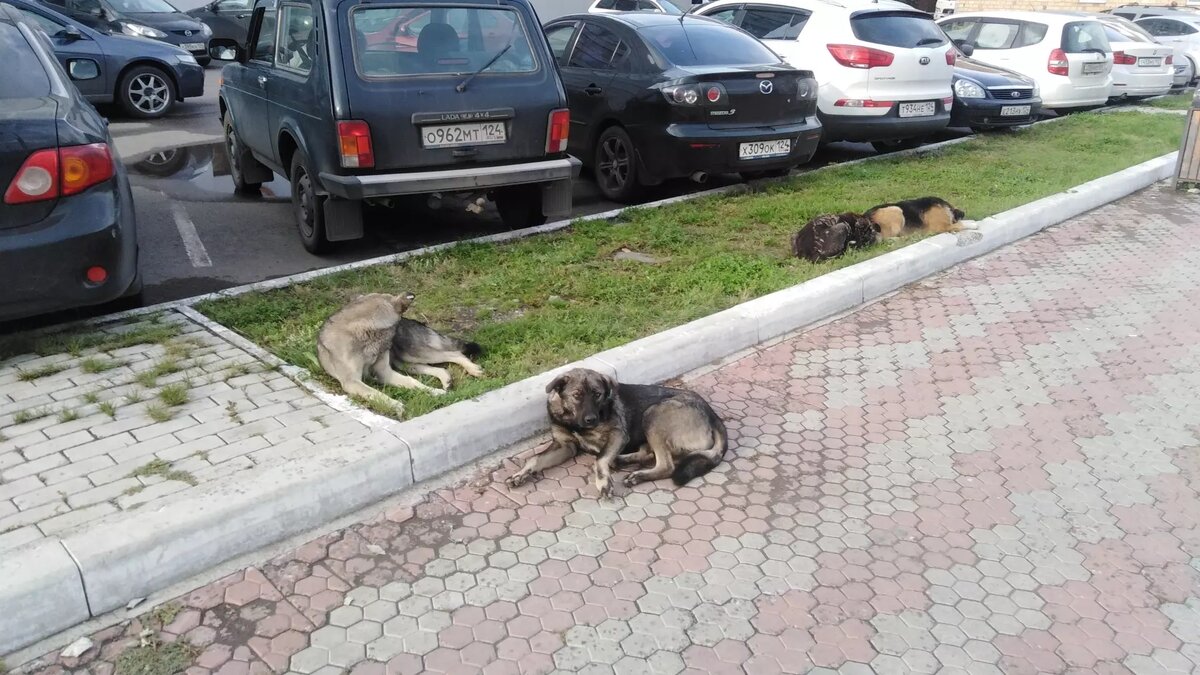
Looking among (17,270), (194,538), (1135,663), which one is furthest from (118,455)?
(1135,663)

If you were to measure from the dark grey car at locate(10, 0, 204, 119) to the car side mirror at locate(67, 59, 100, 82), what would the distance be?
0.01 m

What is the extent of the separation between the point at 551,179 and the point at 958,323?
291 cm

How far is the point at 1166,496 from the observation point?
3.84m

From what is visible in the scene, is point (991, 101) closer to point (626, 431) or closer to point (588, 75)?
point (588, 75)

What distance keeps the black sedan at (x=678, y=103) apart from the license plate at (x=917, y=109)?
6.12 feet

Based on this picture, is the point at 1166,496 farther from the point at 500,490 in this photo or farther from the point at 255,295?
the point at 255,295

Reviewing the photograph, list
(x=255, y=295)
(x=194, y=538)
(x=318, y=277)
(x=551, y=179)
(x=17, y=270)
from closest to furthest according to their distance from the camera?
(x=194, y=538) < (x=17, y=270) < (x=255, y=295) < (x=318, y=277) < (x=551, y=179)

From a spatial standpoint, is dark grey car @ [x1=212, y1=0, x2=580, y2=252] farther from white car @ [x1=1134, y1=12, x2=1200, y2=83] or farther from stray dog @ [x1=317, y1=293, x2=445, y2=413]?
white car @ [x1=1134, y1=12, x2=1200, y2=83]

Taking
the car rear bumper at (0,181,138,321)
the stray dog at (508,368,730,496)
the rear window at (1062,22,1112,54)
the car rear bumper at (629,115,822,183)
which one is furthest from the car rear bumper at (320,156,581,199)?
the rear window at (1062,22,1112,54)

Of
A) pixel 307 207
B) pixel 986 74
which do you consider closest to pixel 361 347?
pixel 307 207

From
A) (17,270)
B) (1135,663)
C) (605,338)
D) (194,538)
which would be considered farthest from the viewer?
(605,338)

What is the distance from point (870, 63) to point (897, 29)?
2.74 feet

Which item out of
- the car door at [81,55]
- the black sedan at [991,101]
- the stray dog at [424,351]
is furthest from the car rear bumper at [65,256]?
the black sedan at [991,101]

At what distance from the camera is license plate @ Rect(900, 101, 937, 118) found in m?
10.2
